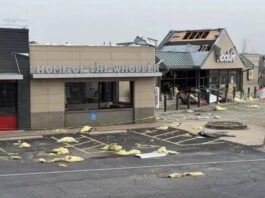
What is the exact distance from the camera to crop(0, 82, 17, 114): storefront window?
79.2 ft

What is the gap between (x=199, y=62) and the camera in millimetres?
40312

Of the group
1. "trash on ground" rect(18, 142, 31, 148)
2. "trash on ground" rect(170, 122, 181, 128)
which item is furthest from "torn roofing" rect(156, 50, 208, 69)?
"trash on ground" rect(18, 142, 31, 148)

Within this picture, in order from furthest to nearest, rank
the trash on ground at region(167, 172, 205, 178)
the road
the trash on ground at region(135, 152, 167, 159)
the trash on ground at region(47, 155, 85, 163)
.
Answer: the trash on ground at region(135, 152, 167, 159), the trash on ground at region(47, 155, 85, 163), the trash on ground at region(167, 172, 205, 178), the road

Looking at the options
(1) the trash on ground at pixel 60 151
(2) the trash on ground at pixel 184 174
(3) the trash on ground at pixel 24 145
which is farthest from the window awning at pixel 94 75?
(2) the trash on ground at pixel 184 174

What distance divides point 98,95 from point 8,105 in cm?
455

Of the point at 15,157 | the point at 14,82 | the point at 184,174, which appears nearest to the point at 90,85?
the point at 14,82

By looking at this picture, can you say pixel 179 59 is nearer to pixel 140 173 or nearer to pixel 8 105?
pixel 8 105

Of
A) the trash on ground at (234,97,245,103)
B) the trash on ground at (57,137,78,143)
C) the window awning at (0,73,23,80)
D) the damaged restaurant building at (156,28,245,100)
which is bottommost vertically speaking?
the trash on ground at (57,137,78,143)

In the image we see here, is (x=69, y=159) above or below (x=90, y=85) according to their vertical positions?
below

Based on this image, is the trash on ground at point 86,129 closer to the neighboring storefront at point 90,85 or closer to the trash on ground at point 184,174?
the neighboring storefront at point 90,85

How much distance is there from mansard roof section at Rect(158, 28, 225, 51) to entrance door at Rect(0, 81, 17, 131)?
20649mm

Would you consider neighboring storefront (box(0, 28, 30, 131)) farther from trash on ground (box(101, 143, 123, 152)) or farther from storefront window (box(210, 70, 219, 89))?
storefront window (box(210, 70, 219, 89))

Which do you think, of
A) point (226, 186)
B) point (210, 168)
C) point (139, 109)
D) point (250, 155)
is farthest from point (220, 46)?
point (226, 186)

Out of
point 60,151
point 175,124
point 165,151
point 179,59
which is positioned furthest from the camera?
point 179,59
